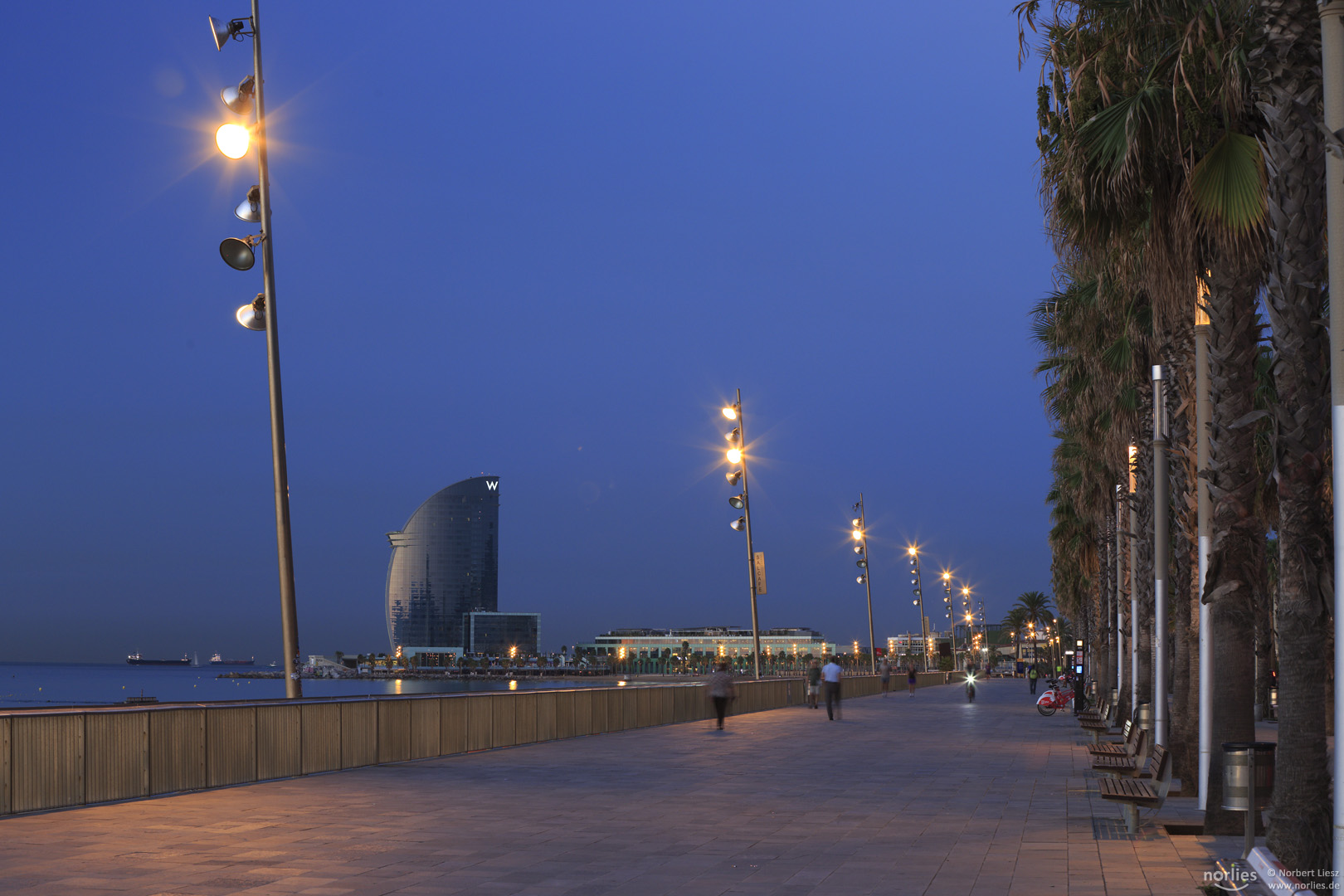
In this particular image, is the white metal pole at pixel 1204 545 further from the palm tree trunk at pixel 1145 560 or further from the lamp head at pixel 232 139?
the lamp head at pixel 232 139

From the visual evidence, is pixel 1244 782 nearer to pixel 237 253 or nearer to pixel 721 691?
pixel 237 253

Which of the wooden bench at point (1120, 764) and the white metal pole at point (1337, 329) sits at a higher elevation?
the white metal pole at point (1337, 329)

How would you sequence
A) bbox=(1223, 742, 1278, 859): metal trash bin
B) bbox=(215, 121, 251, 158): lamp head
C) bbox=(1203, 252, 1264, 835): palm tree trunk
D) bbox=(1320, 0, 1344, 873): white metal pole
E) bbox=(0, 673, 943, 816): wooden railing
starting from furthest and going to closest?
bbox=(215, 121, 251, 158): lamp head, bbox=(0, 673, 943, 816): wooden railing, bbox=(1203, 252, 1264, 835): palm tree trunk, bbox=(1223, 742, 1278, 859): metal trash bin, bbox=(1320, 0, 1344, 873): white metal pole

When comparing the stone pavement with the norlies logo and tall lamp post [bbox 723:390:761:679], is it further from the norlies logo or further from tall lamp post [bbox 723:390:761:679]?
tall lamp post [bbox 723:390:761:679]

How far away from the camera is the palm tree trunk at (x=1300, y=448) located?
890cm

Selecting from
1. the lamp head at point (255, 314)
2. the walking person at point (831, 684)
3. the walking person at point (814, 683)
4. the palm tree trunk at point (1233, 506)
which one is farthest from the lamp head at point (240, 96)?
the walking person at point (814, 683)

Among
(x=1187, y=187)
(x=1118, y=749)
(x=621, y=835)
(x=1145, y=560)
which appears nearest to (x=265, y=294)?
(x=621, y=835)

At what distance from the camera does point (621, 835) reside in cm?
1153

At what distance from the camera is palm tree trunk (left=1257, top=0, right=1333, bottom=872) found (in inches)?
350

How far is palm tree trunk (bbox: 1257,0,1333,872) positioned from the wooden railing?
11262 mm

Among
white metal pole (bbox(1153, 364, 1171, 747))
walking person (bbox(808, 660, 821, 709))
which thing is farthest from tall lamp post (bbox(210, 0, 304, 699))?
walking person (bbox(808, 660, 821, 709))

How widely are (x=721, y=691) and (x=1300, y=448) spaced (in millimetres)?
21296

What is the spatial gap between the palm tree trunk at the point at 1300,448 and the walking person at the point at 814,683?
103ft

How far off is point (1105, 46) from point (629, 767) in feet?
38.8
